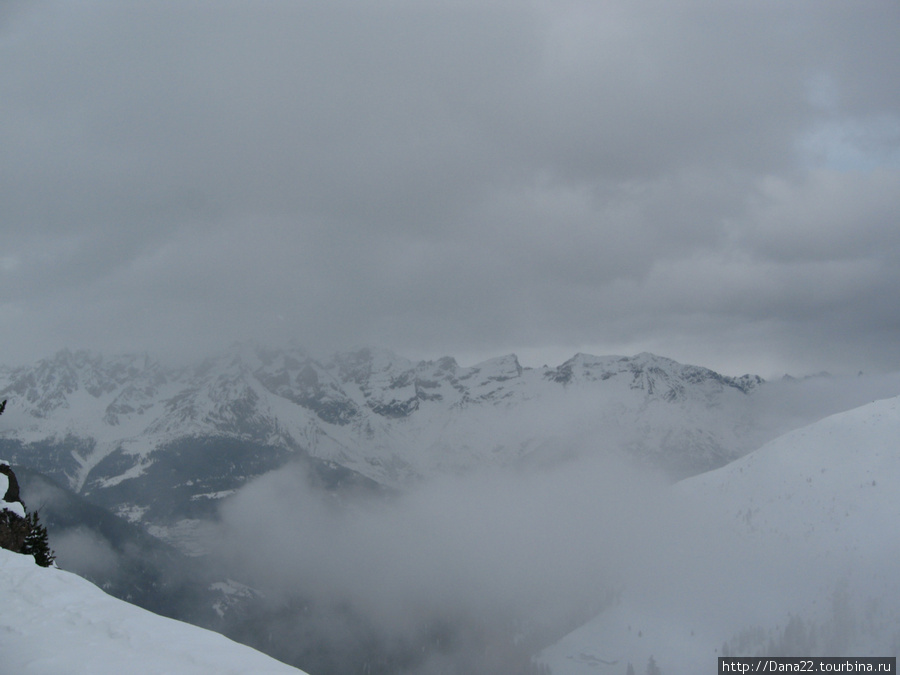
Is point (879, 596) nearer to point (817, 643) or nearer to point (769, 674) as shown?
point (817, 643)

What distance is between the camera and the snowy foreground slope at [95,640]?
17281mm

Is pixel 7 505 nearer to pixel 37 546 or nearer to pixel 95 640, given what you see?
pixel 37 546

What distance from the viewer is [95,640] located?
18656 millimetres

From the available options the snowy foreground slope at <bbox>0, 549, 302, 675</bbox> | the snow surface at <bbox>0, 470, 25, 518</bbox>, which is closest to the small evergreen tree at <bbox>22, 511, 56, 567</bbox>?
the snow surface at <bbox>0, 470, 25, 518</bbox>

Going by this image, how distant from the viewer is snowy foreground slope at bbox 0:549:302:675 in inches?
680

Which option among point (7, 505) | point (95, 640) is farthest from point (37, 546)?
point (95, 640)

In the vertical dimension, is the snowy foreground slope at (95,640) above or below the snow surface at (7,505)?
below

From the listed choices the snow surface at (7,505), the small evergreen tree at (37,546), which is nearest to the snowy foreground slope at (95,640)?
the small evergreen tree at (37,546)

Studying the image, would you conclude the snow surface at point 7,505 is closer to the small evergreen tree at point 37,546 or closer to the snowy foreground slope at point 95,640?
the small evergreen tree at point 37,546

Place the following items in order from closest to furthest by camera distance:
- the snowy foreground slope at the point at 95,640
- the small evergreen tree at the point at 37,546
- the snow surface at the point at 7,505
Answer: the snowy foreground slope at the point at 95,640 → the small evergreen tree at the point at 37,546 → the snow surface at the point at 7,505

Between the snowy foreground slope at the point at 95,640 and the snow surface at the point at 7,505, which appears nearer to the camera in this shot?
the snowy foreground slope at the point at 95,640

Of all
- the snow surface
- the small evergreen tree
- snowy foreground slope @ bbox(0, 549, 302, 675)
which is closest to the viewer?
snowy foreground slope @ bbox(0, 549, 302, 675)

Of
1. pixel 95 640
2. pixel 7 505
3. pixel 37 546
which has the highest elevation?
pixel 7 505

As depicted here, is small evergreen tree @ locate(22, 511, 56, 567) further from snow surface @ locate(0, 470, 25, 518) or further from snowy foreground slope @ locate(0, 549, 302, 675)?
snowy foreground slope @ locate(0, 549, 302, 675)
